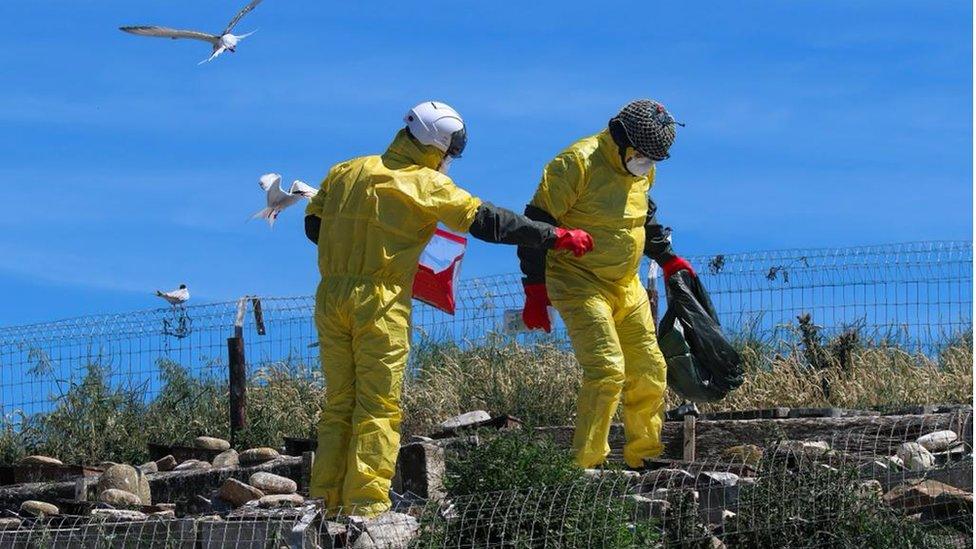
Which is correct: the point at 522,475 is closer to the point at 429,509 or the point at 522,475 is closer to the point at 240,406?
the point at 429,509

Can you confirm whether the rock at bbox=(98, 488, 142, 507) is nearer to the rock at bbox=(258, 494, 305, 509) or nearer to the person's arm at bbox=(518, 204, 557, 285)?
the rock at bbox=(258, 494, 305, 509)

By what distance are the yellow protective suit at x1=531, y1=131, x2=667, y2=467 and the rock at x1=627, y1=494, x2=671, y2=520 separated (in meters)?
1.89

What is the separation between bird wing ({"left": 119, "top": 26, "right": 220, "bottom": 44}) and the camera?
13992 mm

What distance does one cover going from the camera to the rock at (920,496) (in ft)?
30.7

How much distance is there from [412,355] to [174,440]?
194cm

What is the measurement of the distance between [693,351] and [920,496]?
3040 millimetres

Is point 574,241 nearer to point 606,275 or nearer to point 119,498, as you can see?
point 606,275

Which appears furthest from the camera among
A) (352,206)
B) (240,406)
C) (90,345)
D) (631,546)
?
(90,345)

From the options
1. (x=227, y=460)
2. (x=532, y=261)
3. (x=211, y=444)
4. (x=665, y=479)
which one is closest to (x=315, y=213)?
(x=532, y=261)

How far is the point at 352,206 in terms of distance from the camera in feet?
34.2

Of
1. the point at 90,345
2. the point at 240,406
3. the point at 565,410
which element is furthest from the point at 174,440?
the point at 565,410

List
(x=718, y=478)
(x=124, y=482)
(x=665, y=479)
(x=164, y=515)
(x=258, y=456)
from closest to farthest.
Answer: (x=718, y=478)
(x=665, y=479)
(x=164, y=515)
(x=124, y=482)
(x=258, y=456)

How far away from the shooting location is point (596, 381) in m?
11.1

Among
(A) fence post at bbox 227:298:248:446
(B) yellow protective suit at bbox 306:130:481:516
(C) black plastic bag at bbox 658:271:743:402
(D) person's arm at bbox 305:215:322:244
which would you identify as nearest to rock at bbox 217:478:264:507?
(B) yellow protective suit at bbox 306:130:481:516
